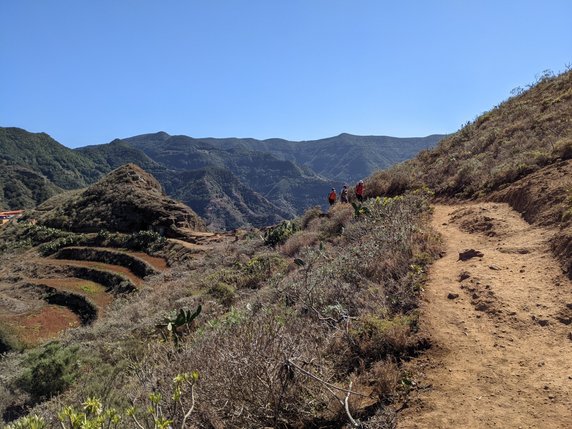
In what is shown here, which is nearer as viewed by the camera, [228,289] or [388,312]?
[388,312]

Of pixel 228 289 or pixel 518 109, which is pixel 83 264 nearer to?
pixel 228 289

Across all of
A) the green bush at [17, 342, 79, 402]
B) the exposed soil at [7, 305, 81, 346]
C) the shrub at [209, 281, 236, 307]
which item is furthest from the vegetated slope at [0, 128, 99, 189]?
the green bush at [17, 342, 79, 402]

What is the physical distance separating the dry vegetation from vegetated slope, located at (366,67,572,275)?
2088mm

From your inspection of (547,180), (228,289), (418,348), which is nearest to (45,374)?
(228,289)

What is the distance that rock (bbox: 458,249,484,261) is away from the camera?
7609mm

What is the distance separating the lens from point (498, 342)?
499 cm

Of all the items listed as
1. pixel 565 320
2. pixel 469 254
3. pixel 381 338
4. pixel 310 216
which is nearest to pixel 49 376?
pixel 381 338

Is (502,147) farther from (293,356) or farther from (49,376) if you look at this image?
(49,376)

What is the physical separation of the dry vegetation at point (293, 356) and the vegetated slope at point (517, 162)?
6.85 feet

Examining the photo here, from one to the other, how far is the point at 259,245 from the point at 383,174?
6773 millimetres

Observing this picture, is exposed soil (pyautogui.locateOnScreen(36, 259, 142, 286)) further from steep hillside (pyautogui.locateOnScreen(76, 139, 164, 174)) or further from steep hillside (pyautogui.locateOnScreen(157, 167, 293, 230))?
steep hillside (pyautogui.locateOnScreen(76, 139, 164, 174))

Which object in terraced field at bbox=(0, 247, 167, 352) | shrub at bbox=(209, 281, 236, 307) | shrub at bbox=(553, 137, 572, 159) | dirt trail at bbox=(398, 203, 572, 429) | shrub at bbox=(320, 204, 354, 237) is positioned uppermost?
shrub at bbox=(553, 137, 572, 159)

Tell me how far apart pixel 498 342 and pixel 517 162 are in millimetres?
8577

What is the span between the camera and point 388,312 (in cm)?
599
